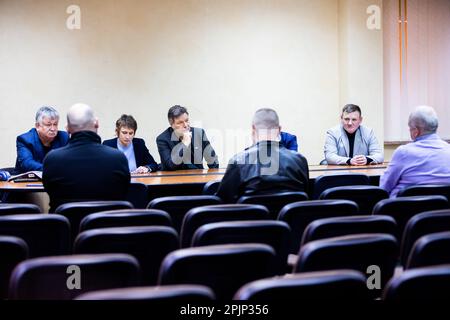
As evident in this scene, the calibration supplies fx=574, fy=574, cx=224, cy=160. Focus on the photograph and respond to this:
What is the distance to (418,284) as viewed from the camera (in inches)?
61.4

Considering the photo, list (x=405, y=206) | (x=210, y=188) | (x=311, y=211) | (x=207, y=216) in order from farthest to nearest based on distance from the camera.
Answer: (x=210, y=188) < (x=405, y=206) < (x=311, y=211) < (x=207, y=216)

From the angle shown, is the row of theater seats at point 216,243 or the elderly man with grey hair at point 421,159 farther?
the elderly man with grey hair at point 421,159

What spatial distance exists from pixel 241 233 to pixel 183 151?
3433 millimetres

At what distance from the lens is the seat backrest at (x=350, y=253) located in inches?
72.9

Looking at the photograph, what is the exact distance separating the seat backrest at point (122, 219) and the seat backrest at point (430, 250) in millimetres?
1100

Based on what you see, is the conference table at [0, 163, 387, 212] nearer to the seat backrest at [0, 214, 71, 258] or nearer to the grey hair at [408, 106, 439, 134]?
the grey hair at [408, 106, 439, 134]

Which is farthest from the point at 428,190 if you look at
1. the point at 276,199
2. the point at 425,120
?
the point at 276,199

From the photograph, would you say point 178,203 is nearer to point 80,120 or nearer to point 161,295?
point 80,120

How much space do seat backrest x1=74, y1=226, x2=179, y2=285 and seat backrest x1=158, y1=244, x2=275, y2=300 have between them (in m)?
0.34

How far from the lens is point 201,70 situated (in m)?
7.41

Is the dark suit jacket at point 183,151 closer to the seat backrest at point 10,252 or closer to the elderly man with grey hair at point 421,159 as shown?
the elderly man with grey hair at point 421,159

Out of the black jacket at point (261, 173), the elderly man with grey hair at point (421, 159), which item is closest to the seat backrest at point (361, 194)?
the black jacket at point (261, 173)

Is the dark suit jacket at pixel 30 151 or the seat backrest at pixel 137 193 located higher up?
the dark suit jacket at pixel 30 151

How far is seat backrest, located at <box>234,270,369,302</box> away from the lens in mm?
1493
